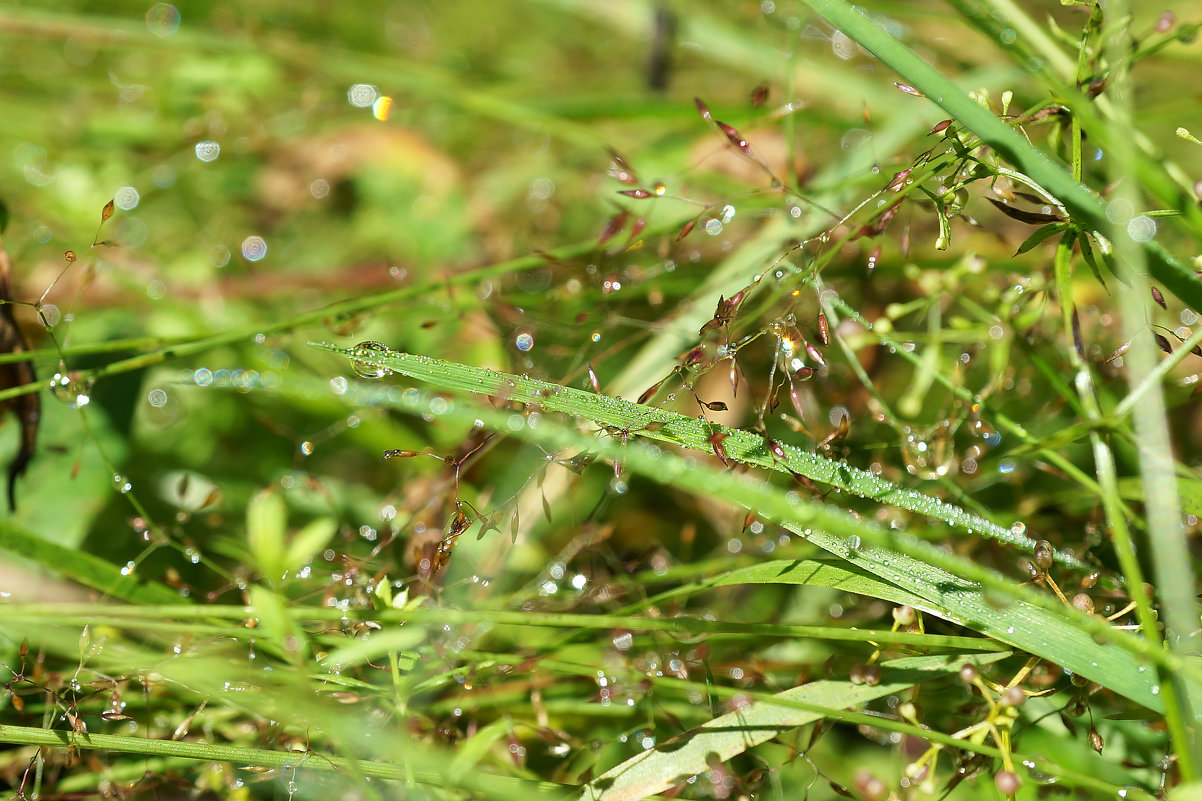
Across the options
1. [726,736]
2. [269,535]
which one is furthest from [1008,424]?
[269,535]

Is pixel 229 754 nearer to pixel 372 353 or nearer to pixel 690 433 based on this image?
pixel 372 353

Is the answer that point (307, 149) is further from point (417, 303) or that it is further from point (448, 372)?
point (448, 372)

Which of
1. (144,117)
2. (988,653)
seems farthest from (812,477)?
(144,117)

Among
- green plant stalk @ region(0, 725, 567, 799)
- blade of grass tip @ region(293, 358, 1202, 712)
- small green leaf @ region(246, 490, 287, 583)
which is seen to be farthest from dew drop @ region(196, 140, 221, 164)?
small green leaf @ region(246, 490, 287, 583)

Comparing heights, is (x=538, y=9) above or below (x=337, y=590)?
above

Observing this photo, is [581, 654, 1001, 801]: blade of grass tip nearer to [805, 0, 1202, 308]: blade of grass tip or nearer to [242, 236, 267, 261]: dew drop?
[805, 0, 1202, 308]: blade of grass tip

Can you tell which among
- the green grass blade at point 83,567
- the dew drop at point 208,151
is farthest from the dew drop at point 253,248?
the green grass blade at point 83,567
